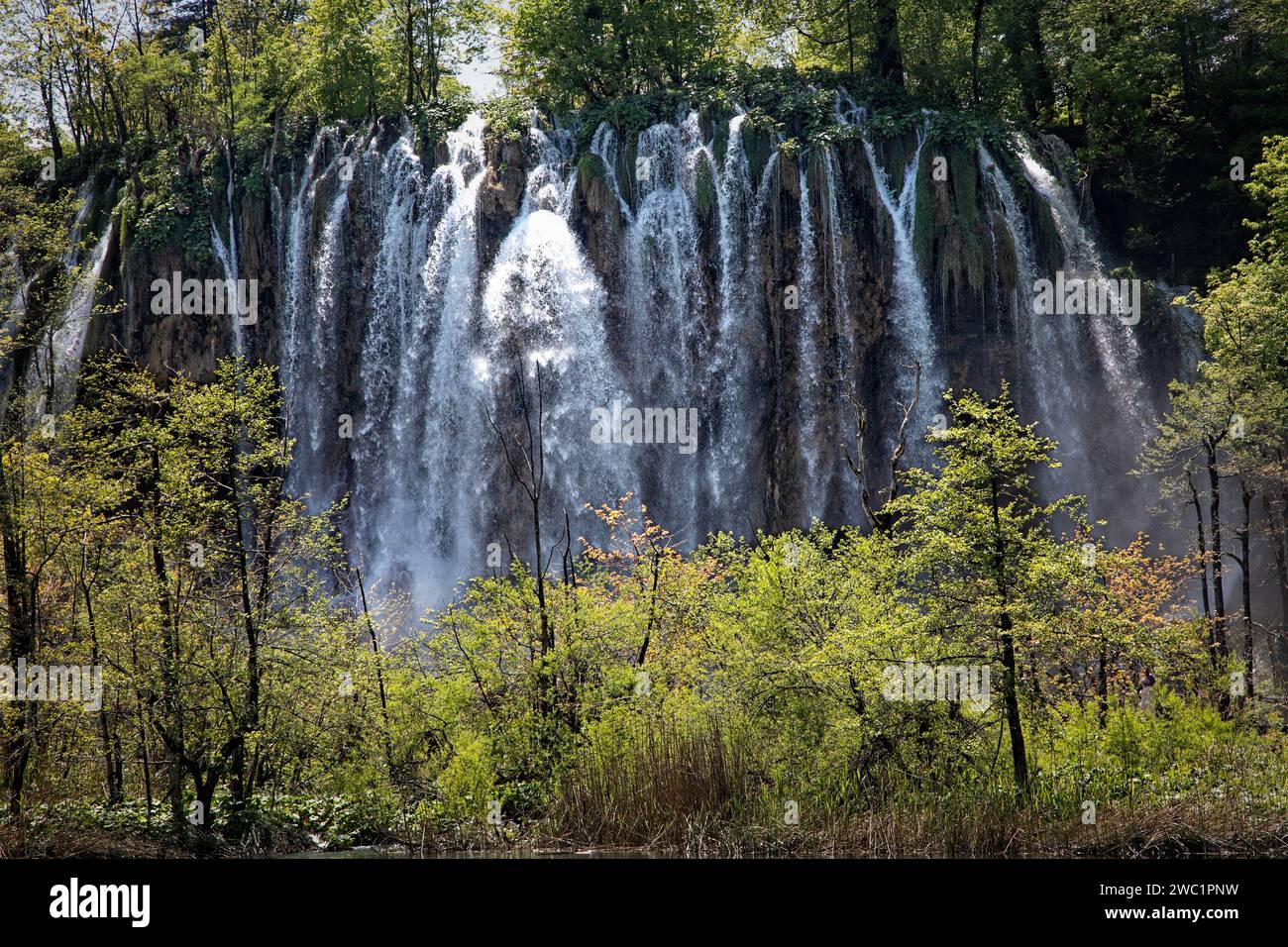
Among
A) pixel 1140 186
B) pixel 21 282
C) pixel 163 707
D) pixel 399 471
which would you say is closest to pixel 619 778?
pixel 163 707

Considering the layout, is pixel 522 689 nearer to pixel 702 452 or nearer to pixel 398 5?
pixel 702 452

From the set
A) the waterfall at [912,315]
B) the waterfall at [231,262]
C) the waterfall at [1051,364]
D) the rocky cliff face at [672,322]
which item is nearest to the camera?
the waterfall at [1051,364]

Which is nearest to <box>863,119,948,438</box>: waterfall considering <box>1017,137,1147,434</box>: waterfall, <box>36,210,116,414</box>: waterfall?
<box>1017,137,1147,434</box>: waterfall

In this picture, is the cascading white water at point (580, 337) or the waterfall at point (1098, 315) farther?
the cascading white water at point (580, 337)

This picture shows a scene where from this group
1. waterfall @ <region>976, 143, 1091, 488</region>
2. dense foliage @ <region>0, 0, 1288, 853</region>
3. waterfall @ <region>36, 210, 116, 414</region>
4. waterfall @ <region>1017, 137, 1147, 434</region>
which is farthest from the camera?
waterfall @ <region>36, 210, 116, 414</region>

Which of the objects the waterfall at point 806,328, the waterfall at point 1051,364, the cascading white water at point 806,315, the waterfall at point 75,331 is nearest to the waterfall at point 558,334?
the waterfall at point 806,328

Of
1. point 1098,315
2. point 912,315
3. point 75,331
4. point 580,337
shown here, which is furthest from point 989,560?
point 75,331

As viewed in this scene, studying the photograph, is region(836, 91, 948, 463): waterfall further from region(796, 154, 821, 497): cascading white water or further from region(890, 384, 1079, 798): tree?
region(890, 384, 1079, 798): tree

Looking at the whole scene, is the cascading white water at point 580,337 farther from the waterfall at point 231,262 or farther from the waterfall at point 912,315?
the waterfall at point 231,262

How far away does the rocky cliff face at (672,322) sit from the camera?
104 feet

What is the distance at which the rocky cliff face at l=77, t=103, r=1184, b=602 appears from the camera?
31812mm

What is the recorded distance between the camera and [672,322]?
33.1 m

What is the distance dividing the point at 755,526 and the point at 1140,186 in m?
15.0

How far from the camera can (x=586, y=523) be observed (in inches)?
1232
